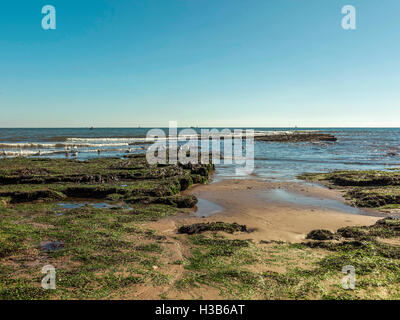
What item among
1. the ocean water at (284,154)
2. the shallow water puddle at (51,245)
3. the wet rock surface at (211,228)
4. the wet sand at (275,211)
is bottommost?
the wet sand at (275,211)

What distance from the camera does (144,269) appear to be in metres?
5.72

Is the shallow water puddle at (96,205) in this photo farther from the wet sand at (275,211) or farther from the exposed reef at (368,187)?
the exposed reef at (368,187)

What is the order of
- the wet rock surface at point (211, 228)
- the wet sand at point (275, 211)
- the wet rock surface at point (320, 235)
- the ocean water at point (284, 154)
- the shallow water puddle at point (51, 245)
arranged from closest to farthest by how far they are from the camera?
1. the shallow water puddle at point (51, 245)
2. the wet rock surface at point (320, 235)
3. the wet rock surface at point (211, 228)
4. the wet sand at point (275, 211)
5. the ocean water at point (284, 154)

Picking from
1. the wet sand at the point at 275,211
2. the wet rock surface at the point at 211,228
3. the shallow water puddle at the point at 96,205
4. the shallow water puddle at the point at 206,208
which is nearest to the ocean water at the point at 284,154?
the wet sand at the point at 275,211

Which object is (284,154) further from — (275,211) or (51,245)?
(51,245)

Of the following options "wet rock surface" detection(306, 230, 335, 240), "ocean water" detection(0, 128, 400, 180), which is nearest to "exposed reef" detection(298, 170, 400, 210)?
"ocean water" detection(0, 128, 400, 180)

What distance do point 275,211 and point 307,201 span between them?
272cm

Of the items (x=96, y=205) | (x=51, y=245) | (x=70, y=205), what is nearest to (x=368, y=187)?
(x=96, y=205)

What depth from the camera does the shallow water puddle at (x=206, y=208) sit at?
→ 34.1 ft

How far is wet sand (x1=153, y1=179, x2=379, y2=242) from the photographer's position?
8.63m

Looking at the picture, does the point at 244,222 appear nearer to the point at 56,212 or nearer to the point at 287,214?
the point at 287,214

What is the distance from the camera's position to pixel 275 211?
10773mm

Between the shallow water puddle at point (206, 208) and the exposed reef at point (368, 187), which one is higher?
the exposed reef at point (368, 187)

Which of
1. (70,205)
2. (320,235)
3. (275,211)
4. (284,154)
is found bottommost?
(275,211)
